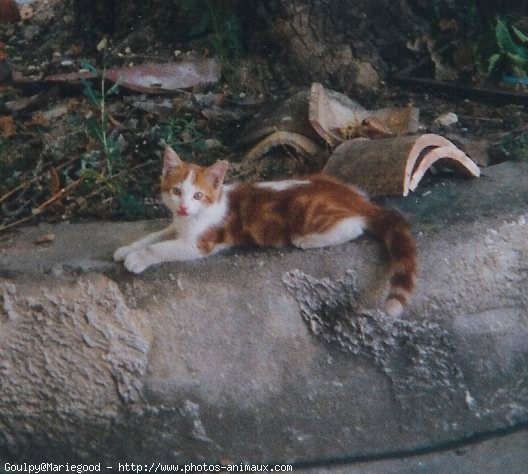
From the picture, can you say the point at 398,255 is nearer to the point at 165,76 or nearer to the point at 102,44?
the point at 165,76

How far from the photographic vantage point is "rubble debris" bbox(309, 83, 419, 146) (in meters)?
3.40

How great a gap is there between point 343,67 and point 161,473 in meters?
1.91

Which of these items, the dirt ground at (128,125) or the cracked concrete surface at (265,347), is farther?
the dirt ground at (128,125)

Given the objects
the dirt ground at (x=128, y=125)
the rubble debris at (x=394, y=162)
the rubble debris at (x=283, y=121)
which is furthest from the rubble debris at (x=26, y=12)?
the rubble debris at (x=394, y=162)

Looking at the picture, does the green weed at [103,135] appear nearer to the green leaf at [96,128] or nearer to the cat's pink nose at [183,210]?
the green leaf at [96,128]

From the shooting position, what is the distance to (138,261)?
278 centimetres

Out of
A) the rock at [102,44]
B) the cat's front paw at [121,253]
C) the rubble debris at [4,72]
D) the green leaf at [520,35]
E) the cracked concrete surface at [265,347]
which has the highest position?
the green leaf at [520,35]

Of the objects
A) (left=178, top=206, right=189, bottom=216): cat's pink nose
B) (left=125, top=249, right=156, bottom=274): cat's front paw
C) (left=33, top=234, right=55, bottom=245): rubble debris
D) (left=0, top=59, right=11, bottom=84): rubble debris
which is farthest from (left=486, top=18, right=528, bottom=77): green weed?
(left=0, top=59, right=11, bottom=84): rubble debris

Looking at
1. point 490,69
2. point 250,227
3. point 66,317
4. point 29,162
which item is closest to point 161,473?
point 66,317

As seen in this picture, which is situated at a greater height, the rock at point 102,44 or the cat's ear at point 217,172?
the cat's ear at point 217,172

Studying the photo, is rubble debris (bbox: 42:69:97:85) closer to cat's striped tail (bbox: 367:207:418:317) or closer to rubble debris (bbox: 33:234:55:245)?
rubble debris (bbox: 33:234:55:245)

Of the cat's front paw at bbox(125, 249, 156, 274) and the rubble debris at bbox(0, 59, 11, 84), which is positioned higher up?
the cat's front paw at bbox(125, 249, 156, 274)

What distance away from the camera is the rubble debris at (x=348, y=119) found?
340cm

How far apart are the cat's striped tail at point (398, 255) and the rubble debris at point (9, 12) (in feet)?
9.66
